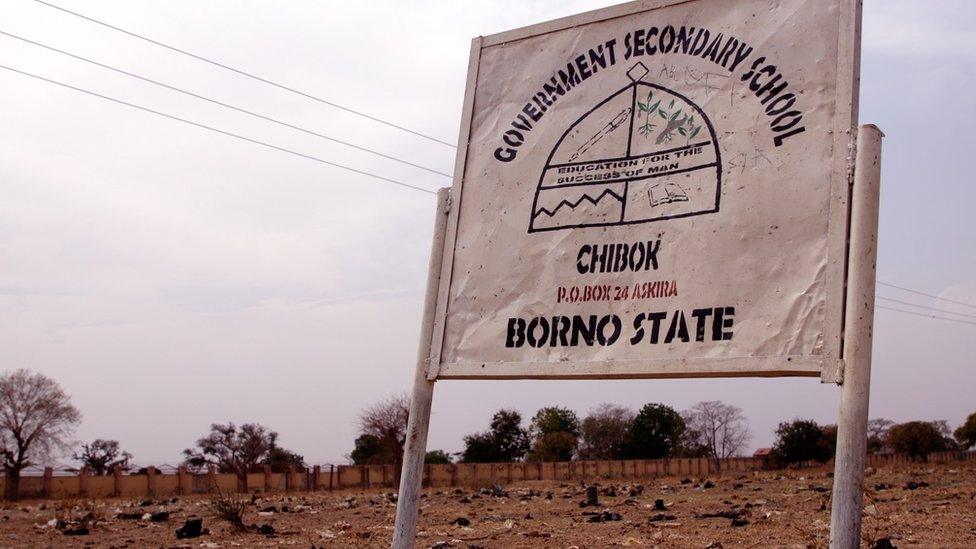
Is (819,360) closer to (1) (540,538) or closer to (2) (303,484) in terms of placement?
(1) (540,538)

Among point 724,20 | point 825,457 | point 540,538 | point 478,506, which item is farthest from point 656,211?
point 825,457

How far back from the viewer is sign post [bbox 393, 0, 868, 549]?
10.1 ft

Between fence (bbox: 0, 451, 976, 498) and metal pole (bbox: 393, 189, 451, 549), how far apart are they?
98.8 ft

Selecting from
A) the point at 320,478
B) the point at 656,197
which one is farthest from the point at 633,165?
the point at 320,478

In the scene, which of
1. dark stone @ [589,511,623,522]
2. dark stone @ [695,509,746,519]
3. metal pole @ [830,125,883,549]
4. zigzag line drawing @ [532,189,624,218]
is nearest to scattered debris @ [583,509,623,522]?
dark stone @ [589,511,623,522]

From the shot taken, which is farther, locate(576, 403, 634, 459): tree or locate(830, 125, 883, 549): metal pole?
locate(576, 403, 634, 459): tree

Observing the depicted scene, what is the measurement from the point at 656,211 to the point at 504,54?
1.23 meters

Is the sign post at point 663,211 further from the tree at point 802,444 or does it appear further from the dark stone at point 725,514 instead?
the tree at point 802,444

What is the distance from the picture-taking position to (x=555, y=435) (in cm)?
6444

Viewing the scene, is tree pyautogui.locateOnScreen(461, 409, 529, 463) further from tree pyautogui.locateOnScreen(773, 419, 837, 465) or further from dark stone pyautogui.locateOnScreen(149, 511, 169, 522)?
dark stone pyautogui.locateOnScreen(149, 511, 169, 522)

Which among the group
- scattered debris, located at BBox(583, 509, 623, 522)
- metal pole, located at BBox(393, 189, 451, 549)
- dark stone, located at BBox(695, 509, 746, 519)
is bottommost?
scattered debris, located at BBox(583, 509, 623, 522)

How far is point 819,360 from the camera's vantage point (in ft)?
9.83

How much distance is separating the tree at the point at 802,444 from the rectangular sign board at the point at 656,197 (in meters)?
50.5

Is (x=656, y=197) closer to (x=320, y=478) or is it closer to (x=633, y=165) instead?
(x=633, y=165)
